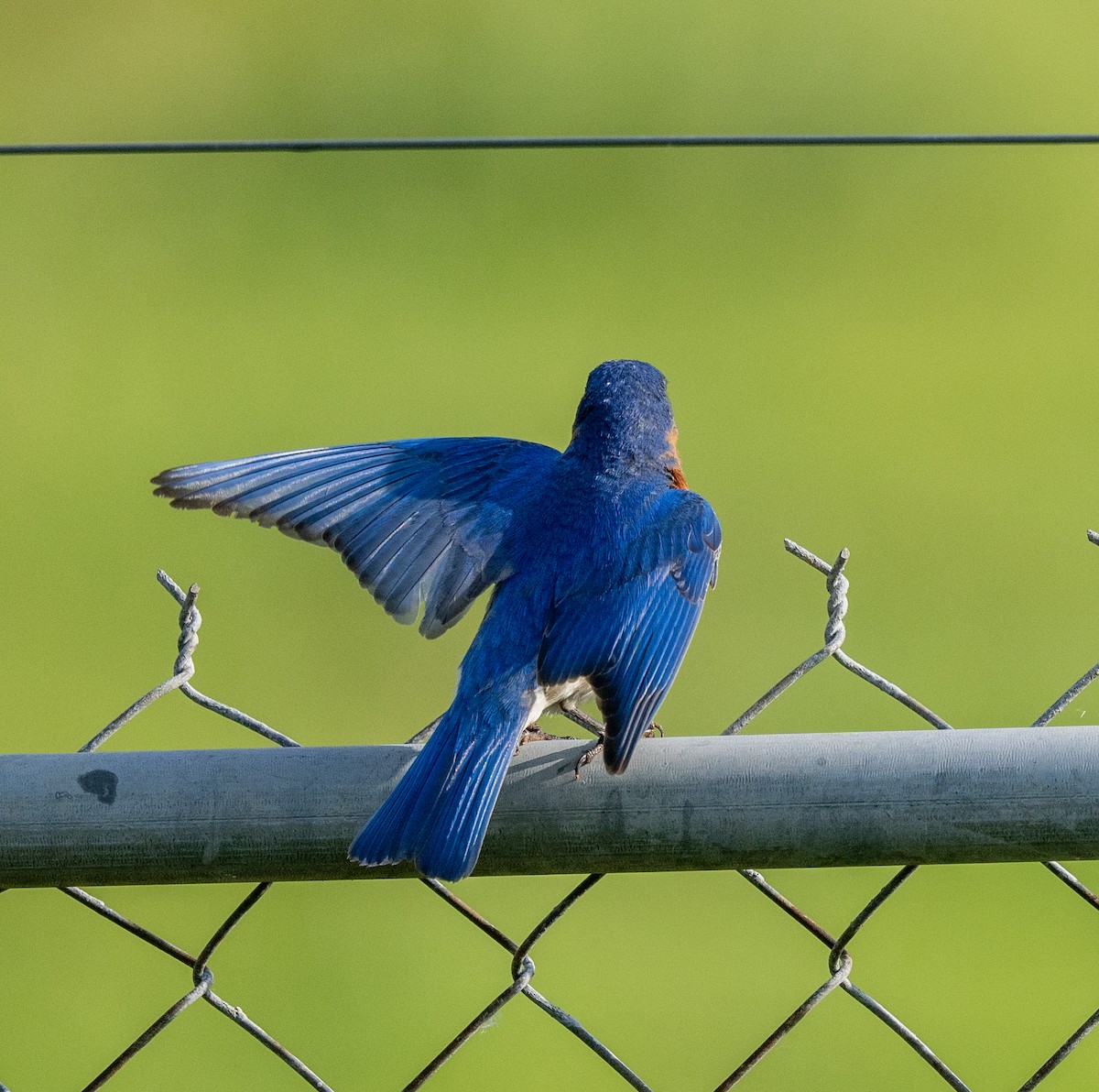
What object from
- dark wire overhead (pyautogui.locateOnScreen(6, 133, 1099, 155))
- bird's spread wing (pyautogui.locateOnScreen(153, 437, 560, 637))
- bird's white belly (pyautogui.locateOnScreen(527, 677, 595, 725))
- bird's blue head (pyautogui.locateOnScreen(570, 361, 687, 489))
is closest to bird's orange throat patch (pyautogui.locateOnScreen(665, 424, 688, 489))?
bird's blue head (pyautogui.locateOnScreen(570, 361, 687, 489))

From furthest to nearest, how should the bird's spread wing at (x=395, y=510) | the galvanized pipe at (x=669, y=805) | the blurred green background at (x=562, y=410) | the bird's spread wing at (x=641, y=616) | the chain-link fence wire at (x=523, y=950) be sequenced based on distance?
the blurred green background at (x=562, y=410), the bird's spread wing at (x=395, y=510), the bird's spread wing at (x=641, y=616), the chain-link fence wire at (x=523, y=950), the galvanized pipe at (x=669, y=805)

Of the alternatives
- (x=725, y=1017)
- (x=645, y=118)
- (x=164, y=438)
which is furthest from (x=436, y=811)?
(x=645, y=118)

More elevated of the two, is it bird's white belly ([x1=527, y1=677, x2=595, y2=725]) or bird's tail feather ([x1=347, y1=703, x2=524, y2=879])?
bird's tail feather ([x1=347, y1=703, x2=524, y2=879])

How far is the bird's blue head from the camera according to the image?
8.64 ft

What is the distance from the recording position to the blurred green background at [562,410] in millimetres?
3465

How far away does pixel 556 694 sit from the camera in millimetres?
2246

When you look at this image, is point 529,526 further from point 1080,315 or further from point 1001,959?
point 1080,315

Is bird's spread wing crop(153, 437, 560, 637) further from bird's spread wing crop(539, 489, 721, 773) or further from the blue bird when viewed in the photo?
bird's spread wing crop(539, 489, 721, 773)

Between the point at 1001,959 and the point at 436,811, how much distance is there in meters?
2.22

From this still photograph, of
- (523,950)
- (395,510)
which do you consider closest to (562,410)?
(395,510)

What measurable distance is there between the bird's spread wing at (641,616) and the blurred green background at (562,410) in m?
1.24

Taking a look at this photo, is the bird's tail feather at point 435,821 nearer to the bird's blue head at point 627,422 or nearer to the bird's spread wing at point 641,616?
the bird's spread wing at point 641,616

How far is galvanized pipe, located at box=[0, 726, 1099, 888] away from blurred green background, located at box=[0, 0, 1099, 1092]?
1758 millimetres

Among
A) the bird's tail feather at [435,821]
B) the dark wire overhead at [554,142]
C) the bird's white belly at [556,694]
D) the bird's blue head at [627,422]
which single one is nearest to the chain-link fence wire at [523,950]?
the bird's tail feather at [435,821]
